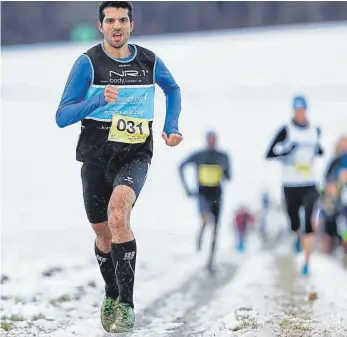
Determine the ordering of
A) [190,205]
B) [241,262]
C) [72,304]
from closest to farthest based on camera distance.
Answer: [72,304]
[241,262]
[190,205]

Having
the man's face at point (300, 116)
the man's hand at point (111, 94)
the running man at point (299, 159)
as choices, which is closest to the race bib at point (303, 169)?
the running man at point (299, 159)

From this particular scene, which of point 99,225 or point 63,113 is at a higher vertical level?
point 63,113

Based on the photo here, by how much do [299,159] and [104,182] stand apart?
3623mm

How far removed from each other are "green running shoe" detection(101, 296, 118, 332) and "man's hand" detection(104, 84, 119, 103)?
1.11 m

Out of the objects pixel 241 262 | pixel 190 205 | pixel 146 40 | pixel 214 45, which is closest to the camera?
pixel 241 262

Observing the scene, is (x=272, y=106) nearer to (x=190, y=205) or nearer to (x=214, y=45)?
(x=214, y=45)

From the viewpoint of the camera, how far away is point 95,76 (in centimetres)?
413

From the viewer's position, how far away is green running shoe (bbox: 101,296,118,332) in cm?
433

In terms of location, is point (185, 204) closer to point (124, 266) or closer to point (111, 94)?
point (124, 266)

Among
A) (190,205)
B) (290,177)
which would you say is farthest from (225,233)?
(290,177)

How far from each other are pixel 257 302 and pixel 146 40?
14057 millimetres

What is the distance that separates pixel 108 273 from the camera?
15.1ft

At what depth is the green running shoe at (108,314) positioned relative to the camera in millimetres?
4328

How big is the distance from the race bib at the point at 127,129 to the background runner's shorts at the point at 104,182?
14 centimetres
